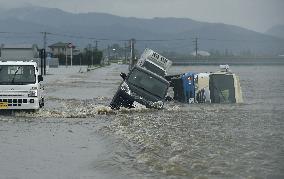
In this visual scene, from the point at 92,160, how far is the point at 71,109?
12218 millimetres

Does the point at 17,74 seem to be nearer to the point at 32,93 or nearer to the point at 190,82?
the point at 32,93

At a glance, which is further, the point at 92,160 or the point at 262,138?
the point at 262,138

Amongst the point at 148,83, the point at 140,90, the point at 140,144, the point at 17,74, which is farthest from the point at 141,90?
the point at 140,144

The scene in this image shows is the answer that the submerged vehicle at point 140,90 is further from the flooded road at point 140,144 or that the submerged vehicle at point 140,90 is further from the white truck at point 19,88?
the white truck at point 19,88

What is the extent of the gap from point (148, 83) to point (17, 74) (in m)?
5.32

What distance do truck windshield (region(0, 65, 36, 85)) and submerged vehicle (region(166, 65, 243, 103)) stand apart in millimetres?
8861

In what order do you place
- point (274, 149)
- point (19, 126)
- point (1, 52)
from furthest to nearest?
point (1, 52)
point (19, 126)
point (274, 149)

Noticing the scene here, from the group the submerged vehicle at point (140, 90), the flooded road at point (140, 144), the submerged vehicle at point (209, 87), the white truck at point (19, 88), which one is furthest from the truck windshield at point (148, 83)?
the submerged vehicle at point (209, 87)

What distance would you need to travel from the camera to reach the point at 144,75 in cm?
2205

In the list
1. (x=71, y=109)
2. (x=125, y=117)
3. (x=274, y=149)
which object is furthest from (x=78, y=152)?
(x=71, y=109)

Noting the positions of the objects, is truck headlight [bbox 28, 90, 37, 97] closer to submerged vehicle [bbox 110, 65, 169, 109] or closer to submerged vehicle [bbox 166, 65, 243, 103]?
submerged vehicle [bbox 110, 65, 169, 109]

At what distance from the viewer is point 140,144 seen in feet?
41.4

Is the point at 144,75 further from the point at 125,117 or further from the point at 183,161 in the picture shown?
the point at 183,161

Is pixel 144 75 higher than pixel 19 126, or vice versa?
pixel 144 75
